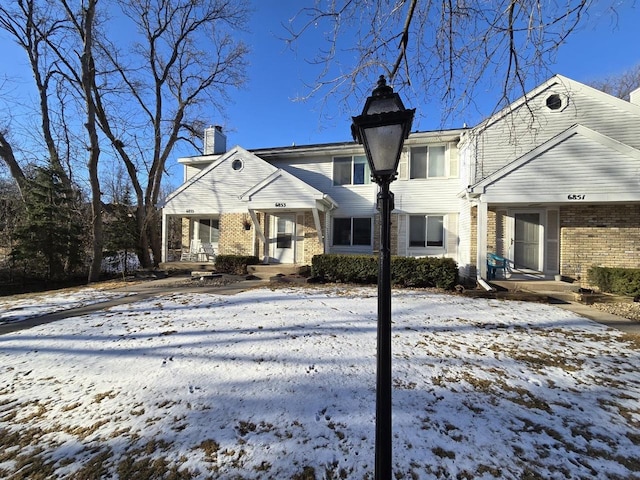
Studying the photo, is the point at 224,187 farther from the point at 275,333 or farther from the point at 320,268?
the point at 275,333

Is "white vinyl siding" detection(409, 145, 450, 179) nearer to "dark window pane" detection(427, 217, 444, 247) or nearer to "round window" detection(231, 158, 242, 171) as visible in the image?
"dark window pane" detection(427, 217, 444, 247)

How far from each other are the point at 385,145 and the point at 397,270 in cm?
803

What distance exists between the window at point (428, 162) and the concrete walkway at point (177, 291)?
6059 millimetres

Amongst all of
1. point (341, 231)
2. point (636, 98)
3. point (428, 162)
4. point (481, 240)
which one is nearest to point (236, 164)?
point (341, 231)

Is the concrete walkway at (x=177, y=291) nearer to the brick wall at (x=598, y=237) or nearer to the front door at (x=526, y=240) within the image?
the front door at (x=526, y=240)

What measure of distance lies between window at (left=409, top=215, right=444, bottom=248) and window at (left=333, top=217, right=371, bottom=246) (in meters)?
1.97

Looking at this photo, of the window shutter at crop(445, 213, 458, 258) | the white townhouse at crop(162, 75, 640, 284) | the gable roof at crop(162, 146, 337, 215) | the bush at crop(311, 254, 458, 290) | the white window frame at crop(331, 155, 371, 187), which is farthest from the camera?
the gable roof at crop(162, 146, 337, 215)

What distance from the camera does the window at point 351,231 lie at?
1339 cm

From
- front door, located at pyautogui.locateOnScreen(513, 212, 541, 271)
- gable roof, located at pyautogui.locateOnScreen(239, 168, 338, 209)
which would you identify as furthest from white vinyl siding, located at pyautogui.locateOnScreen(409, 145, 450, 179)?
gable roof, located at pyautogui.locateOnScreen(239, 168, 338, 209)

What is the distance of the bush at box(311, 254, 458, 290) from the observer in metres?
9.08

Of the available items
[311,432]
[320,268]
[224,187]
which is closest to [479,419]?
[311,432]

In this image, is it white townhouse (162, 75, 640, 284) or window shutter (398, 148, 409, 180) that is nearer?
white townhouse (162, 75, 640, 284)

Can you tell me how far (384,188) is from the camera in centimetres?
199

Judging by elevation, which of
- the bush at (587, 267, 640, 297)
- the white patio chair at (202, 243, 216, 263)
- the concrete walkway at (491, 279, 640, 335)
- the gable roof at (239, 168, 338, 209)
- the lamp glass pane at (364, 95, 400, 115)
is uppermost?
the gable roof at (239, 168, 338, 209)
